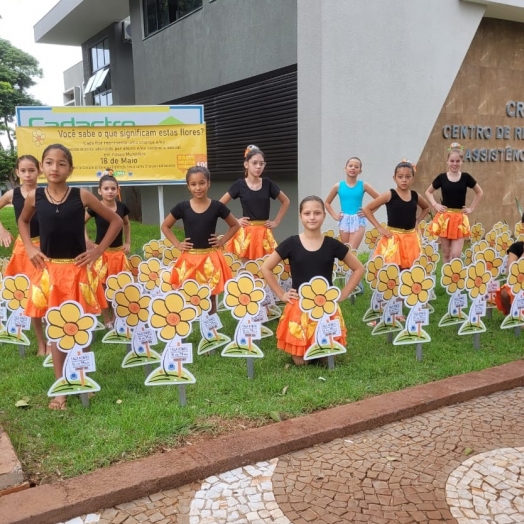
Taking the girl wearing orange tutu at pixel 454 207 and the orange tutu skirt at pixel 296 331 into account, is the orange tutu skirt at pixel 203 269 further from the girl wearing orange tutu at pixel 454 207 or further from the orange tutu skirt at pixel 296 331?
the girl wearing orange tutu at pixel 454 207

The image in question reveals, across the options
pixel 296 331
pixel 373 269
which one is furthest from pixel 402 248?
pixel 296 331

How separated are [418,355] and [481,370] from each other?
510mm

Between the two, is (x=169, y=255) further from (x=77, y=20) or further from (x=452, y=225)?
(x=77, y=20)

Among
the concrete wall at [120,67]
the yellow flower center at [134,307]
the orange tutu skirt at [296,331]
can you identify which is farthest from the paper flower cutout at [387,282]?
the concrete wall at [120,67]

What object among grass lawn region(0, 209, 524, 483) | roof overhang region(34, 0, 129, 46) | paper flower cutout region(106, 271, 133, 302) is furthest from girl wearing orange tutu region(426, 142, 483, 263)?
roof overhang region(34, 0, 129, 46)

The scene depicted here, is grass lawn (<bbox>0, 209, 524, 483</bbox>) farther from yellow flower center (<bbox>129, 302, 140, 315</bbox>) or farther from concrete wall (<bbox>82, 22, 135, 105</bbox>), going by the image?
concrete wall (<bbox>82, 22, 135, 105</bbox>)

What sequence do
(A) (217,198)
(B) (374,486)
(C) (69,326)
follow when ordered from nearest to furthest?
(B) (374,486) < (C) (69,326) < (A) (217,198)

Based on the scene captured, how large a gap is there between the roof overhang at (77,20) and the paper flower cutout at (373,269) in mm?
14560

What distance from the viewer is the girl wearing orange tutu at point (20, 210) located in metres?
4.82

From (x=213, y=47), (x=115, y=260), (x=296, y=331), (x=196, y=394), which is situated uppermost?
(x=213, y=47)

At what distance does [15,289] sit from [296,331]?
2.45m

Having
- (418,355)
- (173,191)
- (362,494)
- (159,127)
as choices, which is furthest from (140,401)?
(173,191)

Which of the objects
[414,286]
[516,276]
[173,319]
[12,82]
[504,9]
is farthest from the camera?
[12,82]

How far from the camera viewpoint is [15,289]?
4652mm
